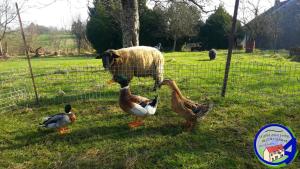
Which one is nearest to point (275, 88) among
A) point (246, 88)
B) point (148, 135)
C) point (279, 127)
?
point (246, 88)

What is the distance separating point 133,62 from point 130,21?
2321mm

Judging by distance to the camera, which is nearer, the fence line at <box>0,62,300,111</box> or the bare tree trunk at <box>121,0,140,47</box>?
the fence line at <box>0,62,300,111</box>

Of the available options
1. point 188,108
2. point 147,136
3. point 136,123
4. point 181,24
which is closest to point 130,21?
point 136,123

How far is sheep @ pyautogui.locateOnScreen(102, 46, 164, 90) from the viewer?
6.72 metres

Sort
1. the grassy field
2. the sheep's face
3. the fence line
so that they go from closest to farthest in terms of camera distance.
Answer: the grassy field, the sheep's face, the fence line

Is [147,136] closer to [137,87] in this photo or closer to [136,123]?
[136,123]

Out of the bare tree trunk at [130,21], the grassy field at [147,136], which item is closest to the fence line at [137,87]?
the grassy field at [147,136]

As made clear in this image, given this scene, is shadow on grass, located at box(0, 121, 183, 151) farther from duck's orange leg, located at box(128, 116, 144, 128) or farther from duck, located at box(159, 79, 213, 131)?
duck, located at box(159, 79, 213, 131)

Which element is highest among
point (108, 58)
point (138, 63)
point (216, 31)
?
point (216, 31)

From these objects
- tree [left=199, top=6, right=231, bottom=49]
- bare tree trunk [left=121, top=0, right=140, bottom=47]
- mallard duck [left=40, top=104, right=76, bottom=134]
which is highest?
tree [left=199, top=6, right=231, bottom=49]

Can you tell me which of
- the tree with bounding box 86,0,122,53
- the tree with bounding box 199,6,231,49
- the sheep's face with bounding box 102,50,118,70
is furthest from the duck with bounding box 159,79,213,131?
the tree with bounding box 199,6,231,49

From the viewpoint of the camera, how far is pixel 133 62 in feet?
23.0

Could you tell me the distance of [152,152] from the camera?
401cm

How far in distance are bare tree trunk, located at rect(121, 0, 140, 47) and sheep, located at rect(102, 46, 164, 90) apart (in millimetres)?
1752
